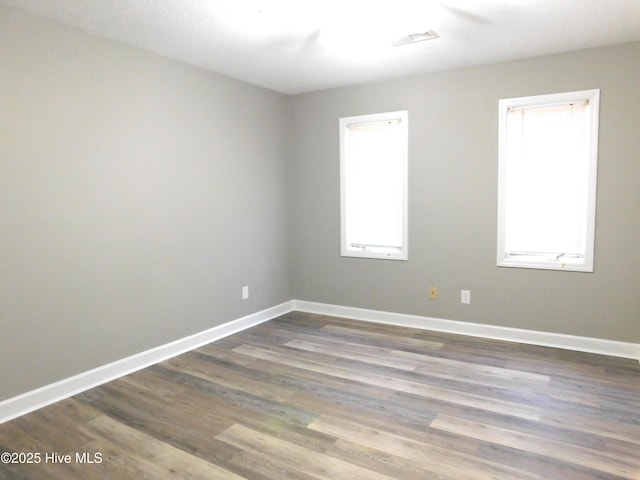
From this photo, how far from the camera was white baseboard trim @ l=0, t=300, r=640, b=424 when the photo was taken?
2.76m

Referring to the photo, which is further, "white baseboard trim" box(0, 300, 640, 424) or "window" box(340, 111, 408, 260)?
"window" box(340, 111, 408, 260)

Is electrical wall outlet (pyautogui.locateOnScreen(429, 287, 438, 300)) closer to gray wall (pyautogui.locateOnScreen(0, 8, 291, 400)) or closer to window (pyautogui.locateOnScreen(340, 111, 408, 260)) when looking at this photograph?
window (pyautogui.locateOnScreen(340, 111, 408, 260))

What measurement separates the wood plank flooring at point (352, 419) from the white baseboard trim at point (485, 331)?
120 millimetres

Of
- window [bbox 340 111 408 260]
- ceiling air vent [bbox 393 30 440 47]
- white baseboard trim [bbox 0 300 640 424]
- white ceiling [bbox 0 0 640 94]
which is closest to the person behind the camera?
white ceiling [bbox 0 0 640 94]

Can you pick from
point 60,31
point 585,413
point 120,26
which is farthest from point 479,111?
point 60,31

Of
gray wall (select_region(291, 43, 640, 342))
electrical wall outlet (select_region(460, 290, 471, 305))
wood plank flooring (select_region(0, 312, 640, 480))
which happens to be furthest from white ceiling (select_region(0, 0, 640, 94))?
wood plank flooring (select_region(0, 312, 640, 480))

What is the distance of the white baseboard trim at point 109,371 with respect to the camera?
265 cm

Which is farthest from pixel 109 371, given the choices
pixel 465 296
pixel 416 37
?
pixel 416 37

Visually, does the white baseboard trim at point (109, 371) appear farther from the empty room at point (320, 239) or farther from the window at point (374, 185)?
the window at point (374, 185)

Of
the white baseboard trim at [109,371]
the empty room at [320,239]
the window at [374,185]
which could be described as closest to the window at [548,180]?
the empty room at [320,239]

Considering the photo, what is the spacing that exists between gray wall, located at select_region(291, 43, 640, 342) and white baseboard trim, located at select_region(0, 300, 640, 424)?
7 centimetres

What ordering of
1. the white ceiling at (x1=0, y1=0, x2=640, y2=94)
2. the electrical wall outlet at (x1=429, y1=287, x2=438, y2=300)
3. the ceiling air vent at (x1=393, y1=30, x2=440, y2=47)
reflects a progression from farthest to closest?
the electrical wall outlet at (x1=429, y1=287, x2=438, y2=300) → the ceiling air vent at (x1=393, y1=30, x2=440, y2=47) → the white ceiling at (x1=0, y1=0, x2=640, y2=94)

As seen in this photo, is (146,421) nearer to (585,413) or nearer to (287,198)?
(585,413)

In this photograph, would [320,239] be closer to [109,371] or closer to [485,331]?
[485,331]
